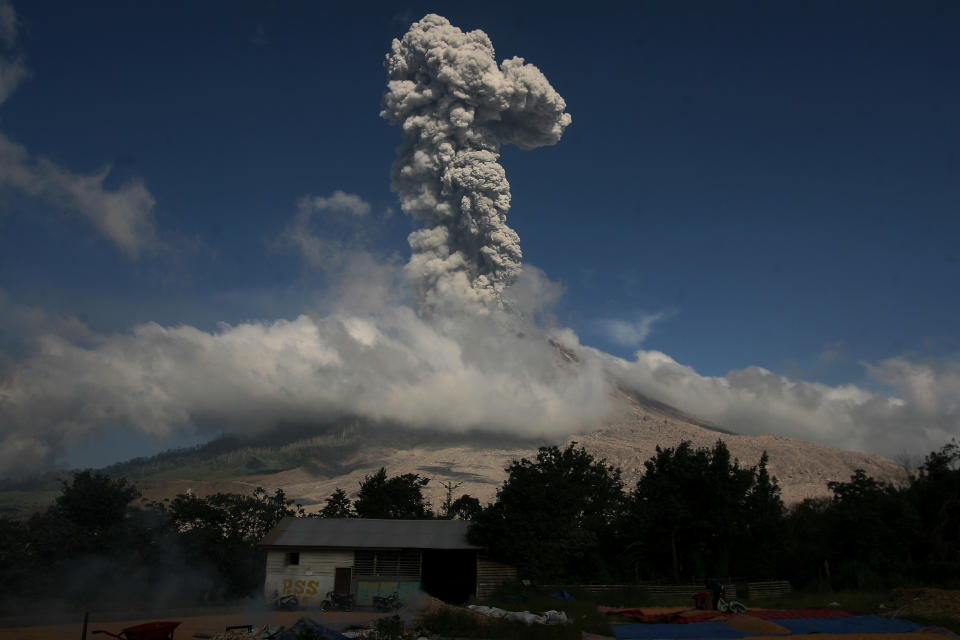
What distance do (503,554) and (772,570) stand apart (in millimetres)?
12968

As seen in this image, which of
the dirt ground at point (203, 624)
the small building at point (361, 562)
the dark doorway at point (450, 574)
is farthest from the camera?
the dark doorway at point (450, 574)

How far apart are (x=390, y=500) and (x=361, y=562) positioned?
19.9 meters

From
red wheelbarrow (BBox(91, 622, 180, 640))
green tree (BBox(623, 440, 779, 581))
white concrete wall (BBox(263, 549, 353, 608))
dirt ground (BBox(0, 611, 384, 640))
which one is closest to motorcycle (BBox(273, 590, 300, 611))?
dirt ground (BBox(0, 611, 384, 640))

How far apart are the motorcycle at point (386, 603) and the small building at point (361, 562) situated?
1.49 metres

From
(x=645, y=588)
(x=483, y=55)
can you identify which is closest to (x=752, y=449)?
(x=483, y=55)

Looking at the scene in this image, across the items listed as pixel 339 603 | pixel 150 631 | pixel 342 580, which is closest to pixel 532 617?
pixel 150 631

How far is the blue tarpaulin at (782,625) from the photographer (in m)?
12.8

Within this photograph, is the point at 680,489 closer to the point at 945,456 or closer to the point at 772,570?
the point at 772,570

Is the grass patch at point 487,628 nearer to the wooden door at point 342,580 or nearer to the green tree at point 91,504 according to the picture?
the wooden door at point 342,580

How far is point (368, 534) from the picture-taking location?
1011 inches

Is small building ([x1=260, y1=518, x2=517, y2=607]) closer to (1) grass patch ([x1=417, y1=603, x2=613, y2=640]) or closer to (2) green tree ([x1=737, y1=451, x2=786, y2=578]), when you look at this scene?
(1) grass patch ([x1=417, y1=603, x2=613, y2=640])

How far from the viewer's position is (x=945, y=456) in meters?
29.7

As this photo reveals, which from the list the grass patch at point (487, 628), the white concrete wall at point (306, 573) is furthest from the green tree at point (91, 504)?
the grass patch at point (487, 628)

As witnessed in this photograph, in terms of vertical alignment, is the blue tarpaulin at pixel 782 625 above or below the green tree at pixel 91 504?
below
